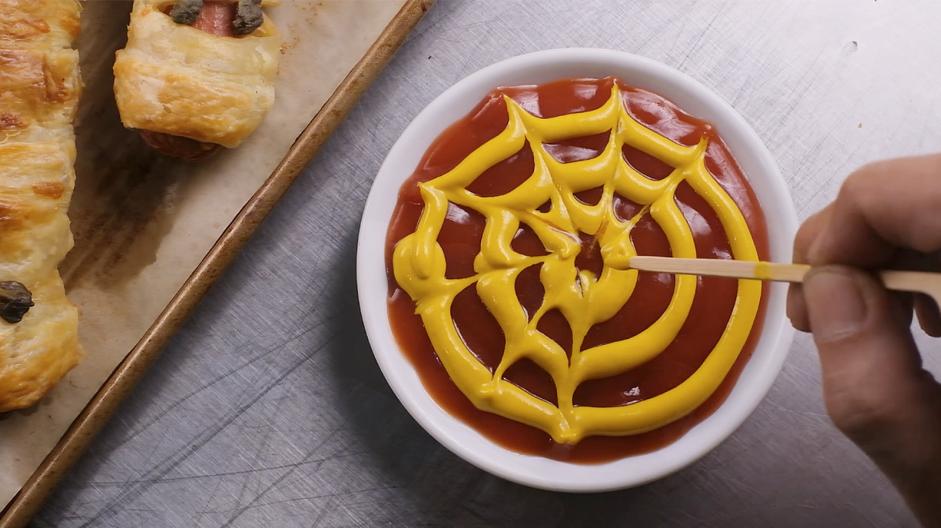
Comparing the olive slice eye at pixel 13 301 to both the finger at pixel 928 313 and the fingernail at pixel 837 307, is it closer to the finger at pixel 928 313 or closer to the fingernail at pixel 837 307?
the fingernail at pixel 837 307

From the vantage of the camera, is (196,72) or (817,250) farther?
(196,72)

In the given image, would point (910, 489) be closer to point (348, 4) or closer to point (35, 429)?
point (348, 4)

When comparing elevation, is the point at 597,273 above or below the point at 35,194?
above

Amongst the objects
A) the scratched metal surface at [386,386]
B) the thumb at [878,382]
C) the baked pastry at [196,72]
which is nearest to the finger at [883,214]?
the thumb at [878,382]

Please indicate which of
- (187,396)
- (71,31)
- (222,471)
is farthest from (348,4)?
(222,471)

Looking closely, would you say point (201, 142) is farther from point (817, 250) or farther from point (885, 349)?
point (885, 349)

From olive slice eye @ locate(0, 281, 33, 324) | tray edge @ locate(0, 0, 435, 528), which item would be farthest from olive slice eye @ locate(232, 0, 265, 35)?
olive slice eye @ locate(0, 281, 33, 324)

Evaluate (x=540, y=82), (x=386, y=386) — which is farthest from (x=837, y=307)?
(x=386, y=386)
